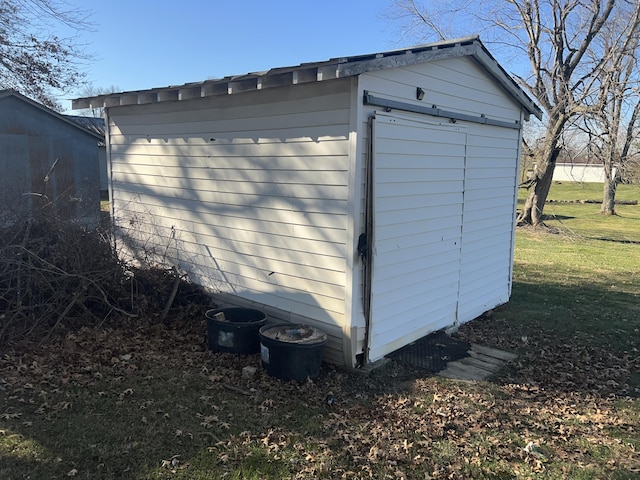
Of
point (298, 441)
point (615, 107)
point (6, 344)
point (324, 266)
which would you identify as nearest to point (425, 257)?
point (324, 266)

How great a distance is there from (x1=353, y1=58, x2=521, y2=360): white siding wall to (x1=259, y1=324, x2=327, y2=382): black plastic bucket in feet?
1.59

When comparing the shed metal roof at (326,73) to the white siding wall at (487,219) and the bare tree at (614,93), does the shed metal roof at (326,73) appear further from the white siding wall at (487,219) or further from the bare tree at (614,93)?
the bare tree at (614,93)

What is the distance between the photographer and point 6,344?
16.0ft

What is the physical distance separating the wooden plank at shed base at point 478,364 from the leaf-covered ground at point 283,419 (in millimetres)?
161

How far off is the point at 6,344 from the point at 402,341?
159 inches

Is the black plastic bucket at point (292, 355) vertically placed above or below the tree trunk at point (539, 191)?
below

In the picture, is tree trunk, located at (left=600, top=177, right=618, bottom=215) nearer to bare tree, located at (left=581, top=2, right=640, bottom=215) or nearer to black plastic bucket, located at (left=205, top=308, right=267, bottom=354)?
bare tree, located at (left=581, top=2, right=640, bottom=215)

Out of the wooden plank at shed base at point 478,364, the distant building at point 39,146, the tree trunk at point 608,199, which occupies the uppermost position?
the distant building at point 39,146

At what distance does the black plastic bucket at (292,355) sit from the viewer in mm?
4465

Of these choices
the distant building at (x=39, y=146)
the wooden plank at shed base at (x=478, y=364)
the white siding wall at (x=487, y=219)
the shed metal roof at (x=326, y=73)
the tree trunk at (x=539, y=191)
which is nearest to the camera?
the shed metal roof at (x=326, y=73)

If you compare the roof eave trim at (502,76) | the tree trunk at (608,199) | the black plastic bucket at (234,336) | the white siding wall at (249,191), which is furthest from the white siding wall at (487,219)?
the tree trunk at (608,199)

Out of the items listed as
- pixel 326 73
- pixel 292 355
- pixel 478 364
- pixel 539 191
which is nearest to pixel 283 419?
pixel 292 355

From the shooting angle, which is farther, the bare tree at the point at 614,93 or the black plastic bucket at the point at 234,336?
the bare tree at the point at 614,93

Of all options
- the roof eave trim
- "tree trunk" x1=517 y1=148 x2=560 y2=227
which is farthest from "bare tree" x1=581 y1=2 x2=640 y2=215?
the roof eave trim
